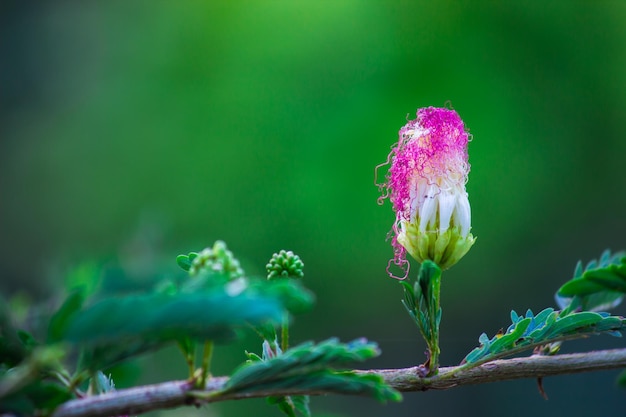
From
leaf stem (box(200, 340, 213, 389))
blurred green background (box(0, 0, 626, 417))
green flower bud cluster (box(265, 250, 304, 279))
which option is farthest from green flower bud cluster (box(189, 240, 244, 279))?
blurred green background (box(0, 0, 626, 417))

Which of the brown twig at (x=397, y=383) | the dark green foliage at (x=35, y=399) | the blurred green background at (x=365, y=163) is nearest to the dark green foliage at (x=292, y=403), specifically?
the brown twig at (x=397, y=383)

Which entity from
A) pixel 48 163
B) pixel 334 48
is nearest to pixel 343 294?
pixel 334 48

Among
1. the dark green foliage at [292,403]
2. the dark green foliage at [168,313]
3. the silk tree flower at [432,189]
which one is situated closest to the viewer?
the dark green foliage at [168,313]

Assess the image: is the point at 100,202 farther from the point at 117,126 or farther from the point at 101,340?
the point at 101,340

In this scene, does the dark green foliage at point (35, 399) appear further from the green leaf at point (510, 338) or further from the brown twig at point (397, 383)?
the green leaf at point (510, 338)

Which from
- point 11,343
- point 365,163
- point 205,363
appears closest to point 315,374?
point 205,363

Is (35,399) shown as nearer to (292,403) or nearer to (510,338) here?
(292,403)

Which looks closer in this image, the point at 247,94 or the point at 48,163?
the point at 247,94

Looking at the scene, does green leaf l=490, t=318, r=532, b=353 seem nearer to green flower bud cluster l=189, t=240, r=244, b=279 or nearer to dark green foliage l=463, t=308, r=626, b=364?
dark green foliage l=463, t=308, r=626, b=364
